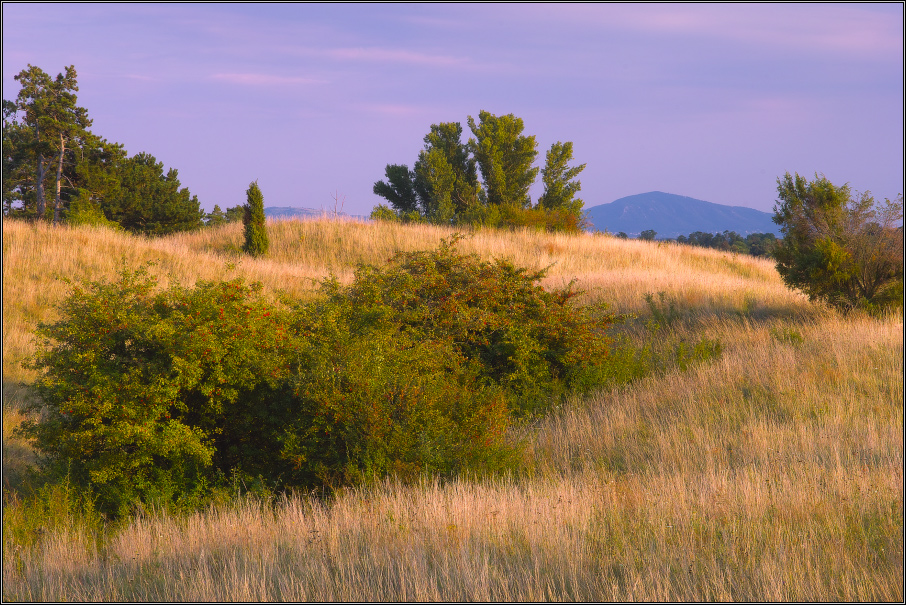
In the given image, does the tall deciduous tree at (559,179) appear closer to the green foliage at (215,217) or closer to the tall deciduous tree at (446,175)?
the tall deciduous tree at (446,175)

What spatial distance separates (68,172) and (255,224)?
1664 centimetres

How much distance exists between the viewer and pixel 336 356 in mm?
7996

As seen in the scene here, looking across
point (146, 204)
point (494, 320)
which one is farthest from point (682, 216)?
point (494, 320)

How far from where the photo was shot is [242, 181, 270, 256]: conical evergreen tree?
2677 centimetres

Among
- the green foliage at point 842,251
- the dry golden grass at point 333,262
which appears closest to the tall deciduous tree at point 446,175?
the dry golden grass at point 333,262

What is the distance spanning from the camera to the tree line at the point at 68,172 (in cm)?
3369

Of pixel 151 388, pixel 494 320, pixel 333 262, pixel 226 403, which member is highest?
pixel 333 262

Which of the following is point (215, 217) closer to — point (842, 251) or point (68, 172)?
point (68, 172)

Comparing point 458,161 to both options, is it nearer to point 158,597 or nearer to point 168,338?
point 168,338

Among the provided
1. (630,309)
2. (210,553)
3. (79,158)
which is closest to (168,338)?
(210,553)

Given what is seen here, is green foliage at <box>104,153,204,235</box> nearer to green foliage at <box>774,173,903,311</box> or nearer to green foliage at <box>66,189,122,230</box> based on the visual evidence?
green foliage at <box>66,189,122,230</box>

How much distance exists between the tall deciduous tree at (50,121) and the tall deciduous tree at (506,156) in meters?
24.3

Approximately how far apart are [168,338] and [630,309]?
13334mm

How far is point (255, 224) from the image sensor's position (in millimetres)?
26891
